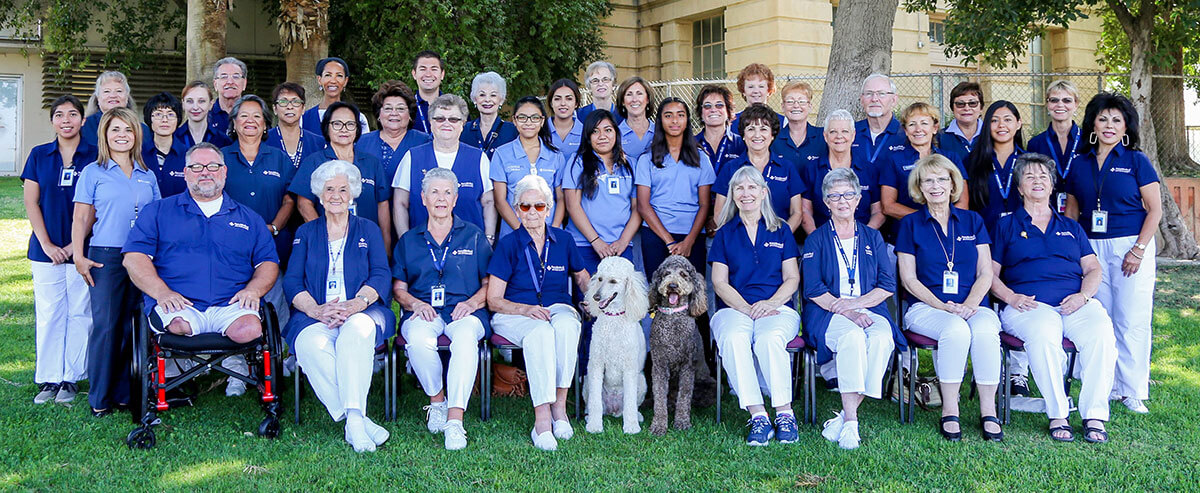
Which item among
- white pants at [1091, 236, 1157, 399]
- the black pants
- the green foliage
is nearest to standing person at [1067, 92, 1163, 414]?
white pants at [1091, 236, 1157, 399]

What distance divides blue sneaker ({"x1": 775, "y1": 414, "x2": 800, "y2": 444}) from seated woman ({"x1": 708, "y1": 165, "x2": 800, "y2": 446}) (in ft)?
0.08

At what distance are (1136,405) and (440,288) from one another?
12.5 feet

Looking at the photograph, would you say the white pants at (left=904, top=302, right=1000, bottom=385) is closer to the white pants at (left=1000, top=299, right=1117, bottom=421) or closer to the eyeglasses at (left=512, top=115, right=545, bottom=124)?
the white pants at (left=1000, top=299, right=1117, bottom=421)

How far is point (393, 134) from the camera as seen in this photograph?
5.82 metres

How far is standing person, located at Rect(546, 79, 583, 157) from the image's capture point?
19.6 ft

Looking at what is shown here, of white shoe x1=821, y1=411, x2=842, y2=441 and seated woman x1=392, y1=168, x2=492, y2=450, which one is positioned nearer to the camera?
white shoe x1=821, y1=411, x2=842, y2=441

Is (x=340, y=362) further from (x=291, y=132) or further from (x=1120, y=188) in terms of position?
(x=1120, y=188)

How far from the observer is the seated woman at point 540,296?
470 cm

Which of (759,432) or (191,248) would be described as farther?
(191,248)

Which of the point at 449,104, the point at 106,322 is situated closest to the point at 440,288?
the point at 449,104

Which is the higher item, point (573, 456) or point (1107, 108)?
point (1107, 108)

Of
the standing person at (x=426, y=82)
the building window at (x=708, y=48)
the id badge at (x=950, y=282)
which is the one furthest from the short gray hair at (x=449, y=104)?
the building window at (x=708, y=48)

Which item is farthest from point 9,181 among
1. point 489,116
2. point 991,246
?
point 991,246

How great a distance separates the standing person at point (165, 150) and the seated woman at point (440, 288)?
1.42 metres
